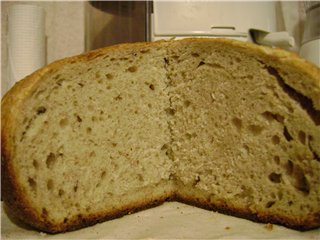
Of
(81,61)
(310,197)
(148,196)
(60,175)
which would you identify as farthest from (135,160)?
(310,197)

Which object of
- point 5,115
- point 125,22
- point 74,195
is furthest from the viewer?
point 125,22

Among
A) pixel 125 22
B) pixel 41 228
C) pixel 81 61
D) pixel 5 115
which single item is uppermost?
pixel 125 22

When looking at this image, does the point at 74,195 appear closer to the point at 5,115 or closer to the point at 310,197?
the point at 5,115

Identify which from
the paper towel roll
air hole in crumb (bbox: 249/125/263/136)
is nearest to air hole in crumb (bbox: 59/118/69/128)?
air hole in crumb (bbox: 249/125/263/136)

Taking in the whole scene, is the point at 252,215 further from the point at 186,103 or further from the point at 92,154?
the point at 92,154

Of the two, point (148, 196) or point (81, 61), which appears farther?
point (148, 196)

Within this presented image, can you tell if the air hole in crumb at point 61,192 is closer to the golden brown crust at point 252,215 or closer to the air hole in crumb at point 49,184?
the air hole in crumb at point 49,184
